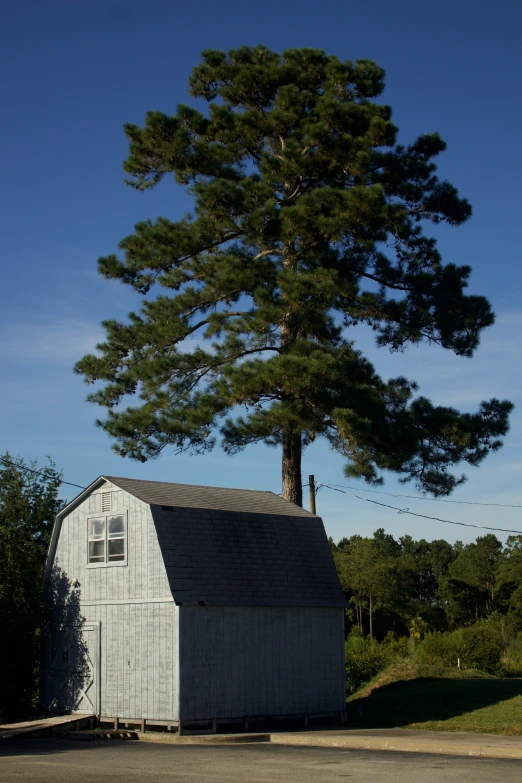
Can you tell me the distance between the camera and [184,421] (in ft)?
84.5

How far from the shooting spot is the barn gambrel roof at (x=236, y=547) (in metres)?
21.1

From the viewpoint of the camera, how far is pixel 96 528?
2298 cm

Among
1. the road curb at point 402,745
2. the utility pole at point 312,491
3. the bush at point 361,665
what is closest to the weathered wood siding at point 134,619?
the road curb at point 402,745

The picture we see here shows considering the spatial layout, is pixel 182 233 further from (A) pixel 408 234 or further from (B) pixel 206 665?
(B) pixel 206 665

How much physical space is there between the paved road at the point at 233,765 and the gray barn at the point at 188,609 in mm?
2350

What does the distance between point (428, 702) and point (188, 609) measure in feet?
23.6

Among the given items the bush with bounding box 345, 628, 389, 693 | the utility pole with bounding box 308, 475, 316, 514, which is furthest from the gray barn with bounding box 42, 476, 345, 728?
the utility pole with bounding box 308, 475, 316, 514

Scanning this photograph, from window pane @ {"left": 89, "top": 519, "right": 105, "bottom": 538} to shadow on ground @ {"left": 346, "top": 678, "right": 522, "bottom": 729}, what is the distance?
794 centimetres

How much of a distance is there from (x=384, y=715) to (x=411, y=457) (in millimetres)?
7233

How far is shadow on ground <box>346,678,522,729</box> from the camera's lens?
2212cm

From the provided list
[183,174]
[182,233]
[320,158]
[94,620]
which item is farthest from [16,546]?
[320,158]

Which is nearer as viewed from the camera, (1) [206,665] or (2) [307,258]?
(1) [206,665]

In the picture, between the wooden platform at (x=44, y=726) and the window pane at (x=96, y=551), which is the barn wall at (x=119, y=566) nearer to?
the window pane at (x=96, y=551)

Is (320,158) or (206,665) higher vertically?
(320,158)
